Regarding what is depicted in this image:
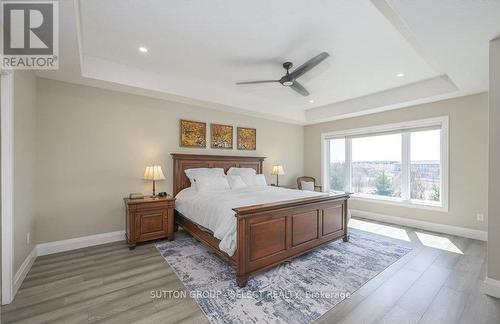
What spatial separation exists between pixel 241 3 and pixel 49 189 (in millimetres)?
3651

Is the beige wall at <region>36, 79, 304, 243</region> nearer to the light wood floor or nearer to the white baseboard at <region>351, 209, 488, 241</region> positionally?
the light wood floor

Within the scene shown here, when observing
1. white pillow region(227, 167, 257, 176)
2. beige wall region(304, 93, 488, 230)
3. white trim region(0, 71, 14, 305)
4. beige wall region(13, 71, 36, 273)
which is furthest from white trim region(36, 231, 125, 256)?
beige wall region(304, 93, 488, 230)

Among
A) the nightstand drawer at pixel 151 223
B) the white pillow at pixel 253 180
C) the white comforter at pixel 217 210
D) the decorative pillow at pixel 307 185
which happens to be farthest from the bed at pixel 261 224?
the decorative pillow at pixel 307 185

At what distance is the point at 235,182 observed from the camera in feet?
14.4

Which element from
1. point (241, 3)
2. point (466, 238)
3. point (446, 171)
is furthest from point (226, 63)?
point (466, 238)

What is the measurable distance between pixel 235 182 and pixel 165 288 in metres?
2.38

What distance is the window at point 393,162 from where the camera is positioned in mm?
4312

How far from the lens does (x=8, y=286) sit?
6.63 ft

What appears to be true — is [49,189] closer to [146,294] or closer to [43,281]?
[43,281]

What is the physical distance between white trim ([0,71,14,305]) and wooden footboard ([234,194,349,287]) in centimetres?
218

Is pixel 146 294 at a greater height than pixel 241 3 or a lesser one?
lesser

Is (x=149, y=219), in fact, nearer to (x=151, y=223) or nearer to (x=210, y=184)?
(x=151, y=223)

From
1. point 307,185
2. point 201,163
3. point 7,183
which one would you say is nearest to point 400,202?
point 307,185

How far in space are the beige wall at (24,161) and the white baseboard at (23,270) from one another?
0.06 metres
